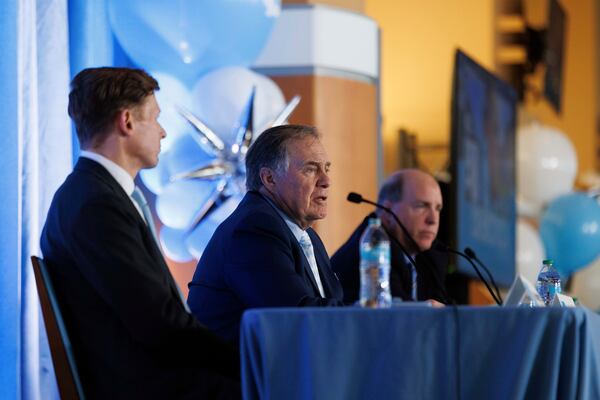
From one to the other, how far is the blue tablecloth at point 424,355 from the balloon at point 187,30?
2181 millimetres

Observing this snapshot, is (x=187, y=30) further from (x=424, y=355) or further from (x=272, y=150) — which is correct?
(x=424, y=355)

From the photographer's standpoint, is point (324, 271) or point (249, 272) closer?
point (249, 272)

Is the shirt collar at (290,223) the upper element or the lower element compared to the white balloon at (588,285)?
upper

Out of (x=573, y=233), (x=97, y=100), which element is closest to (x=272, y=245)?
(x=97, y=100)

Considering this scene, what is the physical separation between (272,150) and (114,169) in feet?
2.03

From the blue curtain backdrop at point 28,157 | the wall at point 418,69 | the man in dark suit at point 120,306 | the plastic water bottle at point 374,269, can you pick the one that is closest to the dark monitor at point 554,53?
the wall at point 418,69

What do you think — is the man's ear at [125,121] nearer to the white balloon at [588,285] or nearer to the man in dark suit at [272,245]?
the man in dark suit at [272,245]

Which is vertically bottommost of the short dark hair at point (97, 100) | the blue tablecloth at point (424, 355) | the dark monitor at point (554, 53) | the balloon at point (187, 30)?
the blue tablecloth at point (424, 355)

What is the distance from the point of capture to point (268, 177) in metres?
3.13

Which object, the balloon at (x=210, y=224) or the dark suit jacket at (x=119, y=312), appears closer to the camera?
the dark suit jacket at (x=119, y=312)

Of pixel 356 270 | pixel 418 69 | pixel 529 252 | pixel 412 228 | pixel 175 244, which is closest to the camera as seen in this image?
pixel 356 270

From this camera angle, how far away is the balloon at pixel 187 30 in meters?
4.15

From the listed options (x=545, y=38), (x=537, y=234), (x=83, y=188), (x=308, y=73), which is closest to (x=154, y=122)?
(x=83, y=188)

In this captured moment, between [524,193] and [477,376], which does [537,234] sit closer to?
[524,193]
